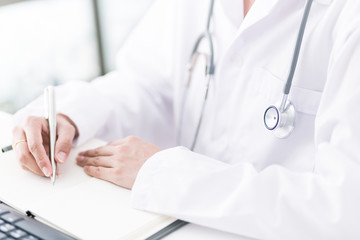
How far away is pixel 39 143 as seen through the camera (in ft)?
3.05

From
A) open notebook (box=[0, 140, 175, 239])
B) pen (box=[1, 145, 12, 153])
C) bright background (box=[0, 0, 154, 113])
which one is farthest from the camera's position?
bright background (box=[0, 0, 154, 113])

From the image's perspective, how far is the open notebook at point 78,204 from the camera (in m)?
0.73

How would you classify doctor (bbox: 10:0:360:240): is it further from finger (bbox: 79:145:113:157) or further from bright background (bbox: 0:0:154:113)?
bright background (bbox: 0:0:154:113)

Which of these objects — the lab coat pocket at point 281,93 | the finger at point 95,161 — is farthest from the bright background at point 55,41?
the lab coat pocket at point 281,93

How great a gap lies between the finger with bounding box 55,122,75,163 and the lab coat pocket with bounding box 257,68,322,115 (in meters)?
0.41

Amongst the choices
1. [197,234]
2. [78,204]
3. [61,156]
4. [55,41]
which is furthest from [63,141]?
[55,41]

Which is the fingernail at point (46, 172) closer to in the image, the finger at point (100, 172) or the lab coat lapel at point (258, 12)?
the finger at point (100, 172)

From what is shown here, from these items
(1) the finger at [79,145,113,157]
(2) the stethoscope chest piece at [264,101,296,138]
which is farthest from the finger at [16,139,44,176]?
(2) the stethoscope chest piece at [264,101,296,138]

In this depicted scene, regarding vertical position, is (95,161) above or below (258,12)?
below

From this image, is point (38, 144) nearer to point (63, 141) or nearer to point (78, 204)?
point (63, 141)

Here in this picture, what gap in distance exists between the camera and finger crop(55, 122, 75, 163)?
93 centimetres

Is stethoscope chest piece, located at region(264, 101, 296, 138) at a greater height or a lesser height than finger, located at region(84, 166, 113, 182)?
greater

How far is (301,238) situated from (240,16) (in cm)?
55

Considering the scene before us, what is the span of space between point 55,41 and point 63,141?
149 cm
